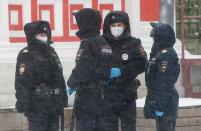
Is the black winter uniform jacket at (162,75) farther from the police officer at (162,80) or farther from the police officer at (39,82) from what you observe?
the police officer at (39,82)

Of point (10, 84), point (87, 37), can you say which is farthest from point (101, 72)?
point (10, 84)

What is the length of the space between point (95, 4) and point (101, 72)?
3.25m

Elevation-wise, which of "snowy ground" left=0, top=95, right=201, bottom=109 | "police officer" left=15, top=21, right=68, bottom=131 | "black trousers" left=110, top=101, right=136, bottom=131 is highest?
"police officer" left=15, top=21, right=68, bottom=131

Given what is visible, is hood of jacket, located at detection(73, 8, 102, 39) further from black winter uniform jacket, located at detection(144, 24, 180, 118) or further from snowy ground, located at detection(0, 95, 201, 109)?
snowy ground, located at detection(0, 95, 201, 109)

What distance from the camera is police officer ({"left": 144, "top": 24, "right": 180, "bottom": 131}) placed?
8.07m

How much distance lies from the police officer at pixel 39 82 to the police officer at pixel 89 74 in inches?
16.7

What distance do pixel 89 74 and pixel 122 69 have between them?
0.47m

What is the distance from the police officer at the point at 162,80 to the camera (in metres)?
8.07

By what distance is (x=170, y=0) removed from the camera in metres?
10.5

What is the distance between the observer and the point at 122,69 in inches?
319

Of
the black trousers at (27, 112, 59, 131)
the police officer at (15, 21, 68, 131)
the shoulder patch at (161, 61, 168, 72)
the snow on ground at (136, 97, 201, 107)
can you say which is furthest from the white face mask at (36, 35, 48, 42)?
the snow on ground at (136, 97, 201, 107)

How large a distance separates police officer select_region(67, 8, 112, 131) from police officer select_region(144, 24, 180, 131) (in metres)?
0.61

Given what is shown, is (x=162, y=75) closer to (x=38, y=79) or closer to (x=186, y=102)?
(x=38, y=79)

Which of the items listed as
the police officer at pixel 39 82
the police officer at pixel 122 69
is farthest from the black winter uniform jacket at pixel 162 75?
the police officer at pixel 39 82
